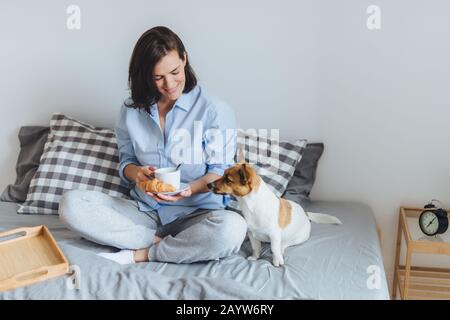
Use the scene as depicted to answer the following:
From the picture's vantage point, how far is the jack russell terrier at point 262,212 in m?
1.53

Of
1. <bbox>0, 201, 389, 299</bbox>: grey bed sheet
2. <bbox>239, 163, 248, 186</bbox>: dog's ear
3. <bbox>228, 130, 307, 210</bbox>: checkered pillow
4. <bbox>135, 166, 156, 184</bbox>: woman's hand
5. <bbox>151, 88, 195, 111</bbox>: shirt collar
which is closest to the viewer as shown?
<bbox>0, 201, 389, 299</bbox>: grey bed sheet

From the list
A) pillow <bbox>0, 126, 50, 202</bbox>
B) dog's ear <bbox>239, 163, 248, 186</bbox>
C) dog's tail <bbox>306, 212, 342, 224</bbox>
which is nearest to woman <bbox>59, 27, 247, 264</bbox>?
dog's ear <bbox>239, 163, 248, 186</bbox>

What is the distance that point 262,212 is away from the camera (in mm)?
1585

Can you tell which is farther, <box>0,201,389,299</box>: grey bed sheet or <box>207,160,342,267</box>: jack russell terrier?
<box>207,160,342,267</box>: jack russell terrier

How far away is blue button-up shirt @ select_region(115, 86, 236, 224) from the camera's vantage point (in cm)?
174

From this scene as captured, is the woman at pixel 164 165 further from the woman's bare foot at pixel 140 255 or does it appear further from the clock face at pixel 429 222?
the clock face at pixel 429 222

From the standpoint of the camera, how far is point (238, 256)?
5.37 ft

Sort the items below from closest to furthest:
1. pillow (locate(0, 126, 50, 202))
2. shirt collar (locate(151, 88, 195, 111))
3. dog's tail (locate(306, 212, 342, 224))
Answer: shirt collar (locate(151, 88, 195, 111))
dog's tail (locate(306, 212, 342, 224))
pillow (locate(0, 126, 50, 202))

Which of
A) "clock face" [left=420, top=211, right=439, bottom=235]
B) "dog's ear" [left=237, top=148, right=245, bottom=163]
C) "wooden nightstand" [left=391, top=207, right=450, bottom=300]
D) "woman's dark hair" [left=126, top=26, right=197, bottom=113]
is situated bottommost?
"wooden nightstand" [left=391, top=207, right=450, bottom=300]

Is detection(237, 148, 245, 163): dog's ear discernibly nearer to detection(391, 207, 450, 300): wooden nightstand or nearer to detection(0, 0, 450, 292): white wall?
detection(0, 0, 450, 292): white wall

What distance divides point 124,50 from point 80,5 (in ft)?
0.80

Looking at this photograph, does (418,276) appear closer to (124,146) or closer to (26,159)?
(124,146)

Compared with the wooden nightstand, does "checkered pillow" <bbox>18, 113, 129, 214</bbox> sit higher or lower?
higher
